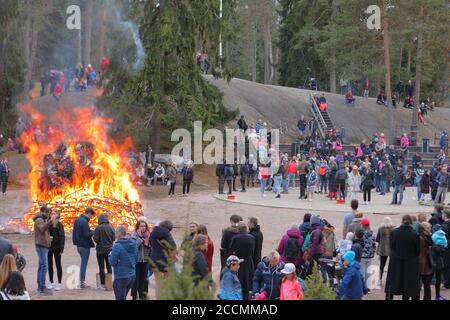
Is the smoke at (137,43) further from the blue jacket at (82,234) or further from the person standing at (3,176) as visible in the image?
the blue jacket at (82,234)

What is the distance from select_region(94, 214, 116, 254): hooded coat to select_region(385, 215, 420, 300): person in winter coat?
198 inches

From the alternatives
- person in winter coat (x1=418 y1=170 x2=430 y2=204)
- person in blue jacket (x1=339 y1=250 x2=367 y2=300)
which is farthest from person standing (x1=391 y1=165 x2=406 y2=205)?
person in blue jacket (x1=339 y1=250 x2=367 y2=300)

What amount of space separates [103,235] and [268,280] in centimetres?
400

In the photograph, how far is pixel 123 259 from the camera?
40.5 ft

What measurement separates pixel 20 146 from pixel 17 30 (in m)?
8.84

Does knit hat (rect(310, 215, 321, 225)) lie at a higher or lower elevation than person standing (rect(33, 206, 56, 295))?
higher

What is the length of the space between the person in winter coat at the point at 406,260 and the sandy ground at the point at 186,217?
1.41 m

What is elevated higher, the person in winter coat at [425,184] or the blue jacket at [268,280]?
the person in winter coat at [425,184]

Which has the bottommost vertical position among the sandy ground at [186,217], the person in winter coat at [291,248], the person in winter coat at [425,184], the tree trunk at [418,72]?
the sandy ground at [186,217]

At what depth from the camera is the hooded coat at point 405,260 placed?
508 inches

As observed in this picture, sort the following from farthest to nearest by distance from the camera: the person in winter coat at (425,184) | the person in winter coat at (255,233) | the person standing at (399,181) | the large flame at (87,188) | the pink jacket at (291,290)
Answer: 1. the person in winter coat at (425,184)
2. the person standing at (399,181)
3. the large flame at (87,188)
4. the person in winter coat at (255,233)
5. the pink jacket at (291,290)

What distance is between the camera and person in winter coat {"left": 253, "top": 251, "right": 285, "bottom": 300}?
38.4 ft

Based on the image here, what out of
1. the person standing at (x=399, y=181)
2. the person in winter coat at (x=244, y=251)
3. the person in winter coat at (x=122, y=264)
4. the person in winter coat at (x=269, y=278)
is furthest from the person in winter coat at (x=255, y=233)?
the person standing at (x=399, y=181)

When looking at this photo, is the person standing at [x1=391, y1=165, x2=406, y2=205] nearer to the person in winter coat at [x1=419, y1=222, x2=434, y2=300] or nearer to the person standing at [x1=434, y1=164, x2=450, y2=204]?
the person standing at [x1=434, y1=164, x2=450, y2=204]
